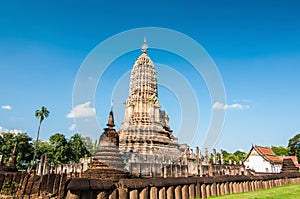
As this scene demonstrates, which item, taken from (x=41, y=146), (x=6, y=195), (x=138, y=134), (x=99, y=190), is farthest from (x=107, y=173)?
(x=41, y=146)

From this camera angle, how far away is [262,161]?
177ft

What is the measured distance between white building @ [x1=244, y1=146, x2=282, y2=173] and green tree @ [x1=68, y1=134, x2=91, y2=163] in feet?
150

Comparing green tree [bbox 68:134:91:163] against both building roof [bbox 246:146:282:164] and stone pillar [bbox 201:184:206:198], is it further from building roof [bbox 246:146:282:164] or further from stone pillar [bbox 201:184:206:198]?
stone pillar [bbox 201:184:206:198]

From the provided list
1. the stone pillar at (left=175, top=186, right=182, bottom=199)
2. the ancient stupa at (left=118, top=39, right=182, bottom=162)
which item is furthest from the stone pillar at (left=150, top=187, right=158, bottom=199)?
the ancient stupa at (left=118, top=39, right=182, bottom=162)

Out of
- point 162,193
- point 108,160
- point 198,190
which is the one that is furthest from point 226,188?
point 108,160

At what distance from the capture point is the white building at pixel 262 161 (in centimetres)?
5262

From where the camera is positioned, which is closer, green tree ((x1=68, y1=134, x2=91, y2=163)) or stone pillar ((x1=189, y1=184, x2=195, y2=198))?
stone pillar ((x1=189, y1=184, x2=195, y2=198))

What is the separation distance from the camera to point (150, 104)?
51.6m

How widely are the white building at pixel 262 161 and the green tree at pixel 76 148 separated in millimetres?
45640

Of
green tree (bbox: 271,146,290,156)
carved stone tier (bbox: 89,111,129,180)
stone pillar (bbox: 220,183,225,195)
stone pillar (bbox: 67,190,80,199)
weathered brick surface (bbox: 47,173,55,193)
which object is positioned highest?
green tree (bbox: 271,146,290,156)

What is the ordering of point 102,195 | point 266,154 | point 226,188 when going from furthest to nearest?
point 266,154
point 226,188
point 102,195

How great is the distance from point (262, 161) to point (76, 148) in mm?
50149

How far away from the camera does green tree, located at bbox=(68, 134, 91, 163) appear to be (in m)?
67.2

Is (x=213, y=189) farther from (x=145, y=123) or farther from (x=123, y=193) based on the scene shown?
(x=145, y=123)
